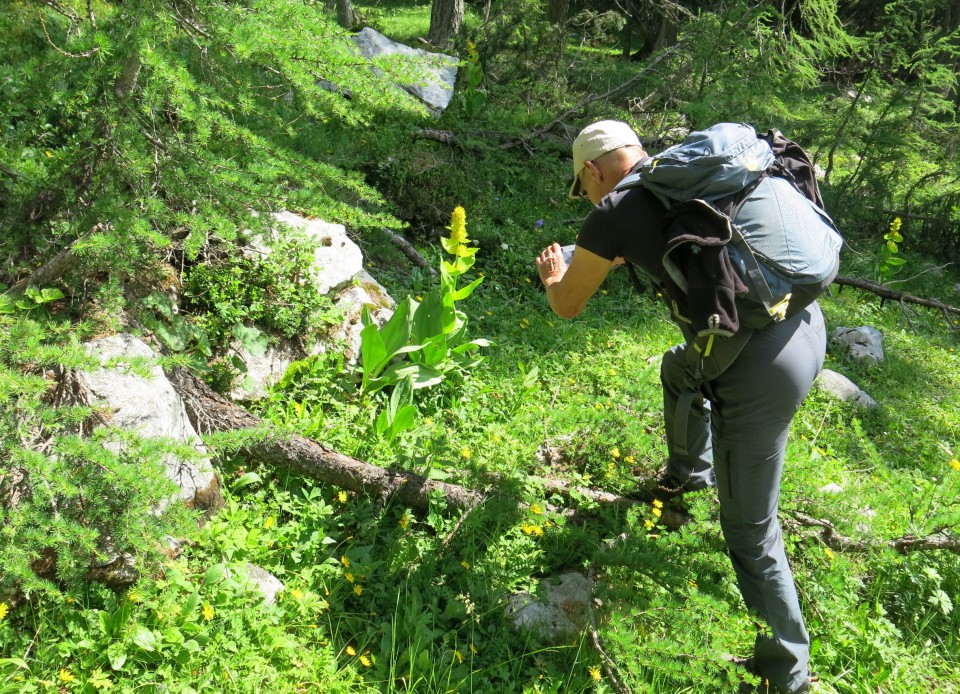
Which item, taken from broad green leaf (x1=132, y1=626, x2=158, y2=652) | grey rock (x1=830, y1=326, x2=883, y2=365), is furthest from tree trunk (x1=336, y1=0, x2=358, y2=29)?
broad green leaf (x1=132, y1=626, x2=158, y2=652)

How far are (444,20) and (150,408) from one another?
32.5ft

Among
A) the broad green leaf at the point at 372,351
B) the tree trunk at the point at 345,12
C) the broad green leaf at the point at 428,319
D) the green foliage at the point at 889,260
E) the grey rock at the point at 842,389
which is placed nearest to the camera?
the broad green leaf at the point at 372,351

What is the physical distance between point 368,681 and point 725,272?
78.5 inches

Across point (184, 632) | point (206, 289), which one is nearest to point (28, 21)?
point (206, 289)

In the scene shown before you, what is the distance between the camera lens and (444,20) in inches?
434

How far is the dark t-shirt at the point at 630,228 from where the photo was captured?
8.14 feet

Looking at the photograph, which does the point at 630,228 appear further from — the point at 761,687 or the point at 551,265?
the point at 761,687

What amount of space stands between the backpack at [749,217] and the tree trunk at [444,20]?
31.3ft

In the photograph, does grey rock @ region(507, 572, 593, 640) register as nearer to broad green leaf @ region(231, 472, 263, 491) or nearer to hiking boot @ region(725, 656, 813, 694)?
hiking boot @ region(725, 656, 813, 694)

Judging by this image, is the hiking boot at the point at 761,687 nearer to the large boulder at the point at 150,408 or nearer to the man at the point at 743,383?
the man at the point at 743,383

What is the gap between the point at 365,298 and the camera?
14.6 ft

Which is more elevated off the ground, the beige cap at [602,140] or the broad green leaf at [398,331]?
the beige cap at [602,140]

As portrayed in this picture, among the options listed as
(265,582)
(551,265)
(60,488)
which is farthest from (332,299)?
(60,488)

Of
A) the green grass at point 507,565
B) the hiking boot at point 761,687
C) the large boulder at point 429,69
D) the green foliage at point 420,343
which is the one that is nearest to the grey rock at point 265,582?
the green grass at point 507,565
